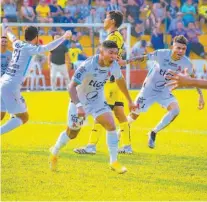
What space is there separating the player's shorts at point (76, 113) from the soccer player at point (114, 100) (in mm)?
2153

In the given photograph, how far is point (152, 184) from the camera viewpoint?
36.4 ft

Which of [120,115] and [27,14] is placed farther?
[27,14]

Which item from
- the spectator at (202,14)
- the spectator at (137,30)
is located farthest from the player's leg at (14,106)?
the spectator at (202,14)

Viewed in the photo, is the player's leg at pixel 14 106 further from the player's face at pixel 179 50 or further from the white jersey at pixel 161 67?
the player's face at pixel 179 50

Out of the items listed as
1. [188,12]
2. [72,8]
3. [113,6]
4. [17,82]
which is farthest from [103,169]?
[188,12]

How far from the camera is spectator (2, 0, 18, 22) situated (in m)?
32.3

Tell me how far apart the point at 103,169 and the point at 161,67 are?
3.23 metres

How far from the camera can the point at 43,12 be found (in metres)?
33.7

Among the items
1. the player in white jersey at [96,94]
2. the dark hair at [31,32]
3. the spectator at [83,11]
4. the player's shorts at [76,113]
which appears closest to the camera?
the player in white jersey at [96,94]

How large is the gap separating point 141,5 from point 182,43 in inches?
855

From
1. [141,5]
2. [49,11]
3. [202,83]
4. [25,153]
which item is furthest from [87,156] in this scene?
[141,5]

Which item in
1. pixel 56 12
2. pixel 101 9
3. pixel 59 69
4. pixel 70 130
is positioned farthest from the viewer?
pixel 56 12

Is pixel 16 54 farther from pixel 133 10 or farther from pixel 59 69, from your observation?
pixel 133 10

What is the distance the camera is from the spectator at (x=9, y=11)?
32312 millimetres
